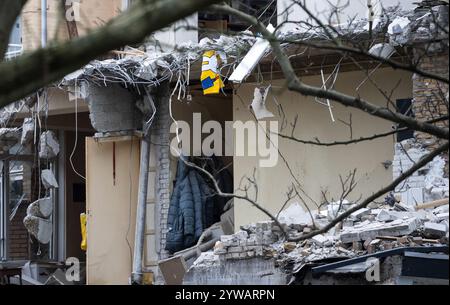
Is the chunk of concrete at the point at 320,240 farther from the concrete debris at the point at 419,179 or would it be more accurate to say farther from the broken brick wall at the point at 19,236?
the broken brick wall at the point at 19,236

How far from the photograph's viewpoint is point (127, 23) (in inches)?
161

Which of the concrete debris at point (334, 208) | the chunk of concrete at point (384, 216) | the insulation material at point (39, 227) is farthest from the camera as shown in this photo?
the insulation material at point (39, 227)

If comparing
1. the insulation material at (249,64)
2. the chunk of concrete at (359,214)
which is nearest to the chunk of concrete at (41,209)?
the insulation material at (249,64)

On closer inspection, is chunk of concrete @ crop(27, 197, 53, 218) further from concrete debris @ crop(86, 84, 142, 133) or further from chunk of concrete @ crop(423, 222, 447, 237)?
chunk of concrete @ crop(423, 222, 447, 237)

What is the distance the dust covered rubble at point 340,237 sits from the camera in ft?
33.7

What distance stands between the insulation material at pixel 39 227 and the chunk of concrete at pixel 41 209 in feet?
0.33

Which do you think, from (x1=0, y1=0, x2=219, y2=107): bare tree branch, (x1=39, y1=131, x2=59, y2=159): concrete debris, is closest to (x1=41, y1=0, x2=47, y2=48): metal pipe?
(x1=39, y1=131, x2=59, y2=159): concrete debris

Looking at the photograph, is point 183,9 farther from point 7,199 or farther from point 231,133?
point 7,199

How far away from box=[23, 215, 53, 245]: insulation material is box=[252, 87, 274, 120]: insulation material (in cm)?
460

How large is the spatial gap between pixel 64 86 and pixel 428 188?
6.02 metres

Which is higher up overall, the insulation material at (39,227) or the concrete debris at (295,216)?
the concrete debris at (295,216)

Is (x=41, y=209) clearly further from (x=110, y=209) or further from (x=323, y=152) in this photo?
(x=323, y=152)

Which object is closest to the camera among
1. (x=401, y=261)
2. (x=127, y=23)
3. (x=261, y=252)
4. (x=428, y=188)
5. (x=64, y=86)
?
(x=127, y=23)

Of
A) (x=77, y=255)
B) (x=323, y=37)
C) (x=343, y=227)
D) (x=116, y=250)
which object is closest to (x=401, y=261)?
(x=343, y=227)
